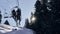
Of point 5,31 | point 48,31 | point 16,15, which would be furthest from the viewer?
point 16,15

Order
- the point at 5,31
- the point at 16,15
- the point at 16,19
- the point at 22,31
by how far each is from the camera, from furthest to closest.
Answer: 1. the point at 16,19
2. the point at 16,15
3. the point at 22,31
4. the point at 5,31

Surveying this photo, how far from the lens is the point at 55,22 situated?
21.0 meters

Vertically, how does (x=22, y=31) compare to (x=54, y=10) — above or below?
above

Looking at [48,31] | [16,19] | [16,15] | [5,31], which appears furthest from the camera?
[16,19]

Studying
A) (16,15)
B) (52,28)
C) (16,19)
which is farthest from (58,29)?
(16,19)

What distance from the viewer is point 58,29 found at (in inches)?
805

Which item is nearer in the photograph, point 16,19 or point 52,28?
point 52,28

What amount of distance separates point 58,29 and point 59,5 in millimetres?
1818

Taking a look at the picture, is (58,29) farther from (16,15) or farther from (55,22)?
(16,15)

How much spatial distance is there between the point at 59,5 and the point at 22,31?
11.2m

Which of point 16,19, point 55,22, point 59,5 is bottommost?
point 16,19

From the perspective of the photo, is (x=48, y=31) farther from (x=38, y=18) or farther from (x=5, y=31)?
(x=5, y=31)

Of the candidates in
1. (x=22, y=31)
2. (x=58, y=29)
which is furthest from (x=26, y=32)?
Result: (x=58, y=29)

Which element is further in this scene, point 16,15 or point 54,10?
point 16,15
